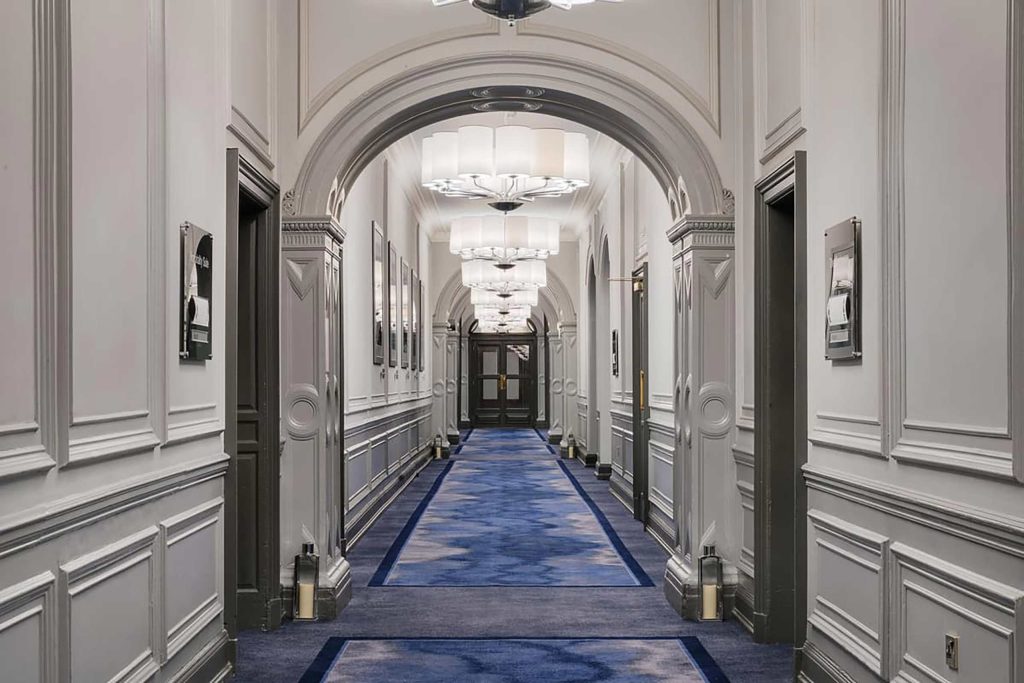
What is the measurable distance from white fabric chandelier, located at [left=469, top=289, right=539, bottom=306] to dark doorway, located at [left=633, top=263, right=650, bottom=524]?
27.2 feet

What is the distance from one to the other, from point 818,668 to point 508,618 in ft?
7.15

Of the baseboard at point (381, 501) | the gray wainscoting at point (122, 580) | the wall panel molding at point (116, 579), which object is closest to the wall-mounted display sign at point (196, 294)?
the gray wainscoting at point (122, 580)

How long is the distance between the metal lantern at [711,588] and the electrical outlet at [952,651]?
9.95ft

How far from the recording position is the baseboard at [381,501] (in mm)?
9492

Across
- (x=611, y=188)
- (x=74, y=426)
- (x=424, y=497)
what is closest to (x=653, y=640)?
(x=74, y=426)

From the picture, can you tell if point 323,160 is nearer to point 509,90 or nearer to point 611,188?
point 509,90

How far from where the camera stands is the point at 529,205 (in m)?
17.4

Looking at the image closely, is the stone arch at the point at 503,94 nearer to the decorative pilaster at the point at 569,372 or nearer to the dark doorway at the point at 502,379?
the decorative pilaster at the point at 569,372

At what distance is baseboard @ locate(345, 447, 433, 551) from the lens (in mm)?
9492

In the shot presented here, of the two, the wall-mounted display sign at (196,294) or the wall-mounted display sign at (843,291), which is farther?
the wall-mounted display sign at (196,294)

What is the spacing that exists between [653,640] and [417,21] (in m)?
3.83

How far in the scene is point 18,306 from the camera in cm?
292

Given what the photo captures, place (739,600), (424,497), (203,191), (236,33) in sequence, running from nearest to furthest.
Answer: (203,191) → (236,33) → (739,600) → (424,497)

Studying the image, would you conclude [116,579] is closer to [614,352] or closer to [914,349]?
[914,349]
